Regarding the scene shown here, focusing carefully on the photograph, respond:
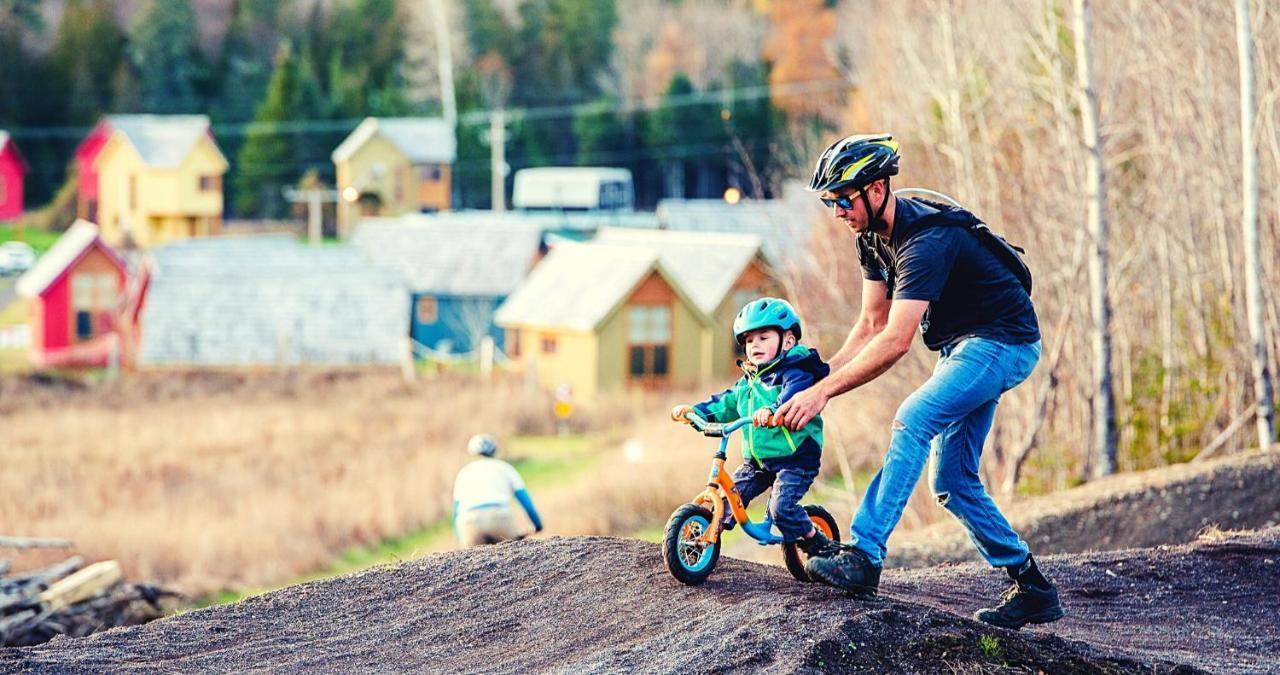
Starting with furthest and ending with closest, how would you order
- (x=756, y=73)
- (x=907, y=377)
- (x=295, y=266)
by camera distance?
(x=756, y=73) < (x=295, y=266) < (x=907, y=377)

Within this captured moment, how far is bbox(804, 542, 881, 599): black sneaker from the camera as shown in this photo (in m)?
7.09

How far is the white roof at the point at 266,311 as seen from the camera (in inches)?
1647

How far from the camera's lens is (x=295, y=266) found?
148ft

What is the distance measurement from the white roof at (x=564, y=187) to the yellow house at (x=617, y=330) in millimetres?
21222

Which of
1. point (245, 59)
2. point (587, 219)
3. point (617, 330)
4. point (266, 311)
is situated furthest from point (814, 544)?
point (245, 59)

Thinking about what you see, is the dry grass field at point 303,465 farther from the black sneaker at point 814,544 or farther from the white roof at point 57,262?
the black sneaker at point 814,544

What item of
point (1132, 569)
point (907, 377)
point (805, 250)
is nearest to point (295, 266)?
point (805, 250)

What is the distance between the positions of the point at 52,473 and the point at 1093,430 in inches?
635

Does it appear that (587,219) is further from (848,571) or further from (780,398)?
(848,571)

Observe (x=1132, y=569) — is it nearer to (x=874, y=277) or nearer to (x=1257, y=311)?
(x=874, y=277)

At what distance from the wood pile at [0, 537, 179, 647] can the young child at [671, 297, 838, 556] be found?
809 cm

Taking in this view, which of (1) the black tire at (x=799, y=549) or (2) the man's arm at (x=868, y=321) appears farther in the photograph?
(1) the black tire at (x=799, y=549)

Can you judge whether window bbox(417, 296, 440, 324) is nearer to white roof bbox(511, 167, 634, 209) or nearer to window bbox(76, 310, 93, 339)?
window bbox(76, 310, 93, 339)

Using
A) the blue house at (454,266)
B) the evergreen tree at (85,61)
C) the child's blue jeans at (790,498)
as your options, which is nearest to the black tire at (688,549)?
the child's blue jeans at (790,498)
